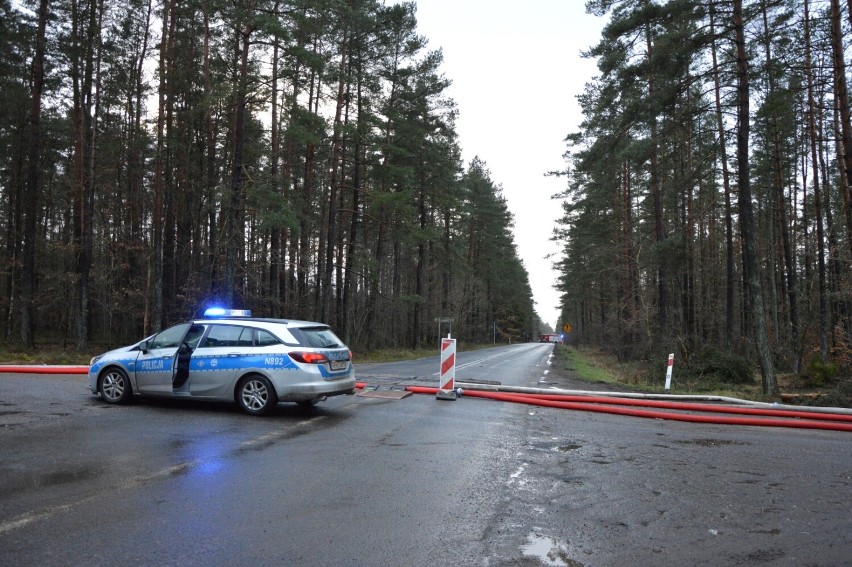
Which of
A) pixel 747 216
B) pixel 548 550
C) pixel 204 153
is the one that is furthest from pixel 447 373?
pixel 204 153

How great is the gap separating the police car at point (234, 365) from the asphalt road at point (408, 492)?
0.48 meters

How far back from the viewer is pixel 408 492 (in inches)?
203

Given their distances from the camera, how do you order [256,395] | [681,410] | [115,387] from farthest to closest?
1. [681,410]
2. [115,387]
3. [256,395]

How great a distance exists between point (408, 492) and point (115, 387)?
23.4 ft

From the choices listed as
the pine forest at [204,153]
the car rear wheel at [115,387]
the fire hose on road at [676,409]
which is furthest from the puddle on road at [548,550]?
the pine forest at [204,153]

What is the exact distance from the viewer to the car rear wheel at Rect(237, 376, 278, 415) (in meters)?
8.89

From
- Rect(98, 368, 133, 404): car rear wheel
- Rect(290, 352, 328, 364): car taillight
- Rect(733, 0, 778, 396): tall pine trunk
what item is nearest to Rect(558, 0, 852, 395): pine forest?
Rect(733, 0, 778, 396): tall pine trunk

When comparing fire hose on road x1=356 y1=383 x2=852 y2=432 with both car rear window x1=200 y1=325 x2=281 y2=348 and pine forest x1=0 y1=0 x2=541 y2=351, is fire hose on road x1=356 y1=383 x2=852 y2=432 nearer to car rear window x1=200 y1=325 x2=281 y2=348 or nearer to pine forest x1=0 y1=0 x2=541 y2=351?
car rear window x1=200 y1=325 x2=281 y2=348

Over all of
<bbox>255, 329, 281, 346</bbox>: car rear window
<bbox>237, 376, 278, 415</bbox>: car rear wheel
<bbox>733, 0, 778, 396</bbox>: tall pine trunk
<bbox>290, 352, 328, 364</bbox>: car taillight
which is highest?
<bbox>733, 0, 778, 396</bbox>: tall pine trunk

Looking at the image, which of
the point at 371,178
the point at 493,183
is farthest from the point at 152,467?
the point at 493,183

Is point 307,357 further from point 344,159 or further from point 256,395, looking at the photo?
point 344,159

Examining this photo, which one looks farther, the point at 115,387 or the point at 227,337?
the point at 115,387

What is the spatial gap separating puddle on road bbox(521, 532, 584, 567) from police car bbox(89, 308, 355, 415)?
5363mm

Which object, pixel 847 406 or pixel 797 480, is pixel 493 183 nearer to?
pixel 847 406
